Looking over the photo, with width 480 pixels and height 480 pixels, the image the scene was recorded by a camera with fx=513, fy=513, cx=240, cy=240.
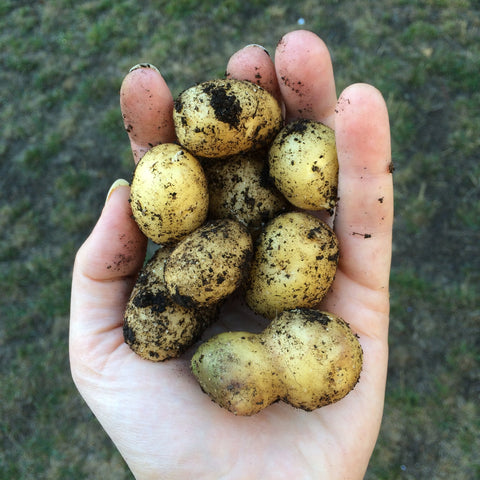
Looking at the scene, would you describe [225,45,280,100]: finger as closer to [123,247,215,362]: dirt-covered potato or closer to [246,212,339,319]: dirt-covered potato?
[246,212,339,319]: dirt-covered potato

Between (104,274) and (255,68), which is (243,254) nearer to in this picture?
(104,274)

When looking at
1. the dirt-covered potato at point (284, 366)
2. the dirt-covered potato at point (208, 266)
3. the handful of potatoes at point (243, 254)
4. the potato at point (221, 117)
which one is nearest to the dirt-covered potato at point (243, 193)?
the handful of potatoes at point (243, 254)

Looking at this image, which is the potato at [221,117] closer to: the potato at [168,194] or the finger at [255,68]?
the potato at [168,194]

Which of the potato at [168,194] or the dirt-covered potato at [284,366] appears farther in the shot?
the potato at [168,194]

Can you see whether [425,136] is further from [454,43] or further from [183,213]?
[183,213]

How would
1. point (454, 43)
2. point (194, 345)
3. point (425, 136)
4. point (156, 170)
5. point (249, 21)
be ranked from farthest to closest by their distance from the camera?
point (249, 21) < point (454, 43) < point (425, 136) < point (194, 345) < point (156, 170)

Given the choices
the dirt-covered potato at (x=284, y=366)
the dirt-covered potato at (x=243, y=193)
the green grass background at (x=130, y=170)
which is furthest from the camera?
the green grass background at (x=130, y=170)

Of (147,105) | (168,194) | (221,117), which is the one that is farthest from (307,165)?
(147,105)

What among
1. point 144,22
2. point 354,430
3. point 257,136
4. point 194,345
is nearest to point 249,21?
point 144,22
